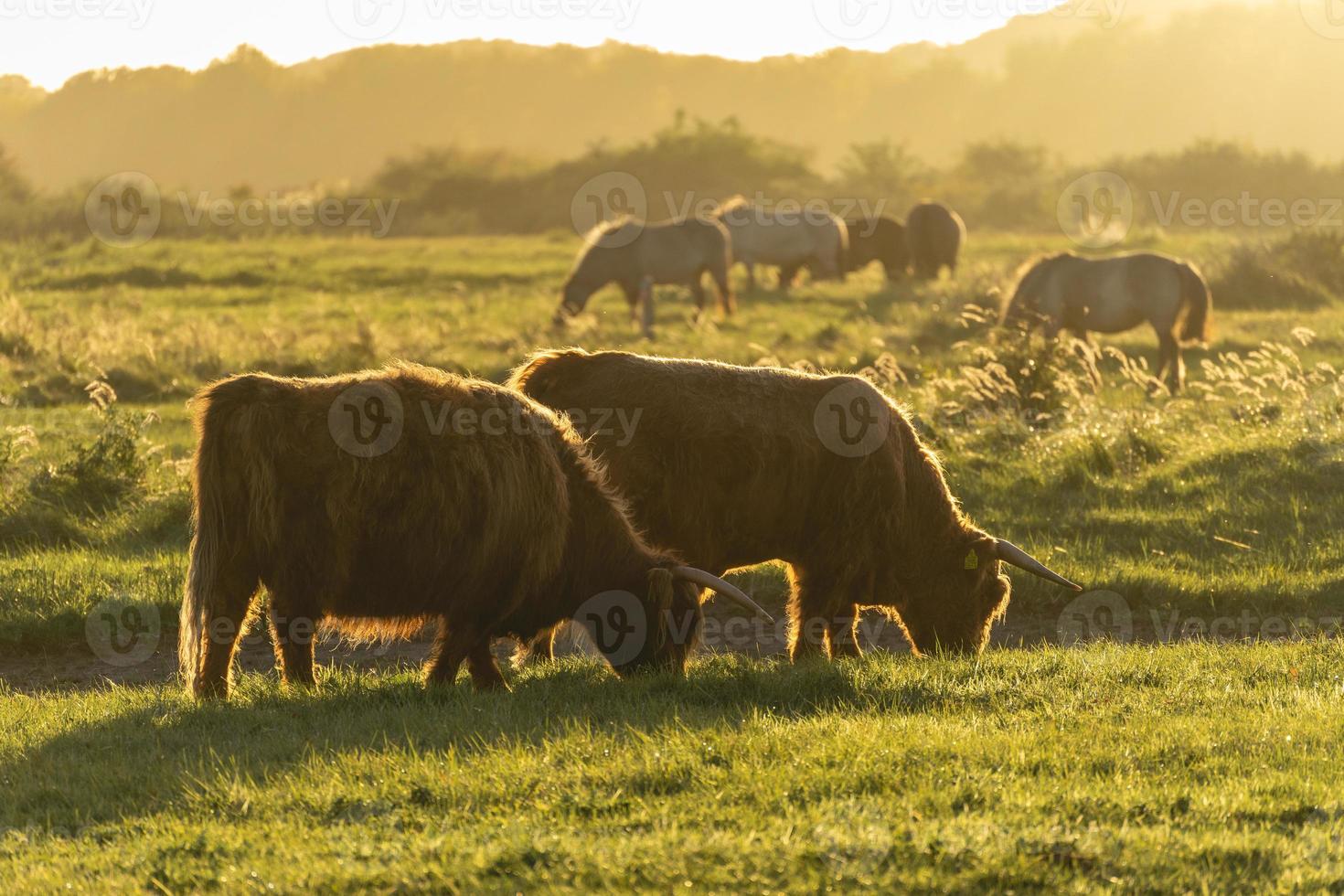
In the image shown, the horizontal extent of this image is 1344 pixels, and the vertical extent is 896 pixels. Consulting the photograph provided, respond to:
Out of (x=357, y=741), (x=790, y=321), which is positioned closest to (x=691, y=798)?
(x=357, y=741)

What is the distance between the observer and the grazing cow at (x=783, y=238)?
32.8 meters

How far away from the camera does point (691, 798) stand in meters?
5.16

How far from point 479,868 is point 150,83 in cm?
7816

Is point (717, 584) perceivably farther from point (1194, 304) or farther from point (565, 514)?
point (1194, 304)

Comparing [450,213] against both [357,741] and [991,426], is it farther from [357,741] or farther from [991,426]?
[357,741]

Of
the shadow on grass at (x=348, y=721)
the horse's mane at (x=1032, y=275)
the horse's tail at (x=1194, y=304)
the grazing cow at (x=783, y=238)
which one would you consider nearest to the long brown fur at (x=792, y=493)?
the shadow on grass at (x=348, y=721)

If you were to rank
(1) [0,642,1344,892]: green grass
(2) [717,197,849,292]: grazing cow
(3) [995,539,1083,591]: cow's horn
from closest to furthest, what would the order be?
(1) [0,642,1344,892]: green grass → (3) [995,539,1083,591]: cow's horn → (2) [717,197,849,292]: grazing cow

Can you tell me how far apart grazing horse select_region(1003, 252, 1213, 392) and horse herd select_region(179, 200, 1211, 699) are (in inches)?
430

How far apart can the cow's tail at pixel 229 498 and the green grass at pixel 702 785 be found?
1.67 ft

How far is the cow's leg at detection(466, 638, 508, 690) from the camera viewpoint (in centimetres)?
731

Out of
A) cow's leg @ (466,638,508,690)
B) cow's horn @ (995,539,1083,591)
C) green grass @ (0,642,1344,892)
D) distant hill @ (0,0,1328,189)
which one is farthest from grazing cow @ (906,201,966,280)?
distant hill @ (0,0,1328,189)

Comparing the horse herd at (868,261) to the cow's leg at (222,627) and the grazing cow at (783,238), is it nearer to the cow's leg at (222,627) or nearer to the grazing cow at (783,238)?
the grazing cow at (783,238)

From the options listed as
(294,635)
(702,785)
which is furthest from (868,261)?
(702,785)

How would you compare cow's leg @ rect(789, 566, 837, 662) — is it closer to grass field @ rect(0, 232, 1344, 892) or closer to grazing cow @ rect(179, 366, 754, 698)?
grass field @ rect(0, 232, 1344, 892)
